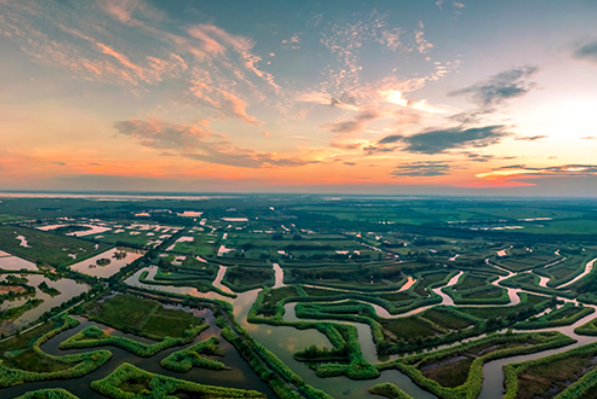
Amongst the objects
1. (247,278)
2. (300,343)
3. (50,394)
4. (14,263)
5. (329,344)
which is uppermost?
(14,263)

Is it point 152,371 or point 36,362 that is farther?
point 36,362

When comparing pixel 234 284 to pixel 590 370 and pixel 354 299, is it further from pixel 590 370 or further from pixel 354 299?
pixel 590 370

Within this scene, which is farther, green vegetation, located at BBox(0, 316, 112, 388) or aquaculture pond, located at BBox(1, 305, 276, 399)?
green vegetation, located at BBox(0, 316, 112, 388)

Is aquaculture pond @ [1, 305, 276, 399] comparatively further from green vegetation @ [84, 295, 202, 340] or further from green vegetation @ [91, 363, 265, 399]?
green vegetation @ [84, 295, 202, 340]

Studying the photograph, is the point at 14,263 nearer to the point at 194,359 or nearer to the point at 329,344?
the point at 194,359

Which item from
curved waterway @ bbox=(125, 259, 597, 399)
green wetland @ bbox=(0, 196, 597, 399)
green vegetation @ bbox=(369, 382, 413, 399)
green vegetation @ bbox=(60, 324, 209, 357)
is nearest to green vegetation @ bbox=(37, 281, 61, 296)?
green wetland @ bbox=(0, 196, 597, 399)

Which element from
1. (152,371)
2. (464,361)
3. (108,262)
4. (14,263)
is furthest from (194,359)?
(14,263)
